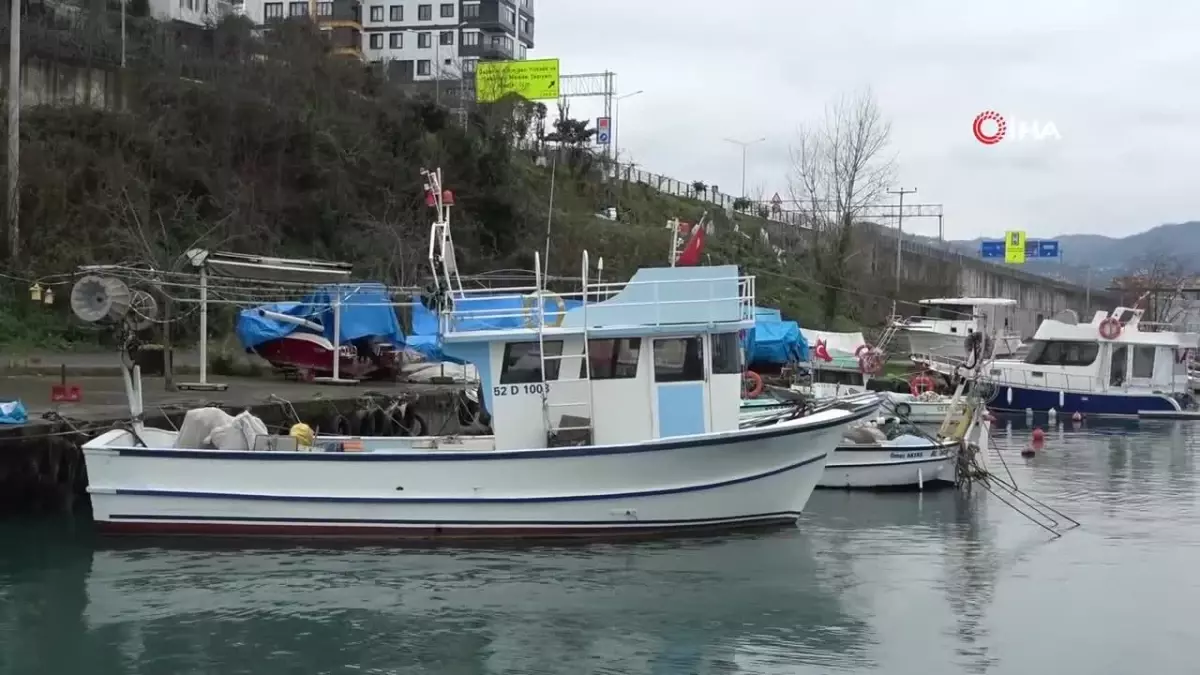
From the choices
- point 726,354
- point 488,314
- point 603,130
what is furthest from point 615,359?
point 603,130

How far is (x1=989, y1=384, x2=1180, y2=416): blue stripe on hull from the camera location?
39.3 metres

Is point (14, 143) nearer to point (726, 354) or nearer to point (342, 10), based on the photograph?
point (726, 354)

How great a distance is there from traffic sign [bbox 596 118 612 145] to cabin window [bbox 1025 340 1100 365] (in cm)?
2948

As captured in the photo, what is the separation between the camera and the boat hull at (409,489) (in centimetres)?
1509

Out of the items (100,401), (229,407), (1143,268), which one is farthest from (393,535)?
(1143,268)

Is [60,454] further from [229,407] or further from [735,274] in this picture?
[735,274]

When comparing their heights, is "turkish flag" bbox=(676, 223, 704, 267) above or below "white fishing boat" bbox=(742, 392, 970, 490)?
above

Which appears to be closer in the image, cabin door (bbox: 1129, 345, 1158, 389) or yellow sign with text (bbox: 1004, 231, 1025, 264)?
cabin door (bbox: 1129, 345, 1158, 389)

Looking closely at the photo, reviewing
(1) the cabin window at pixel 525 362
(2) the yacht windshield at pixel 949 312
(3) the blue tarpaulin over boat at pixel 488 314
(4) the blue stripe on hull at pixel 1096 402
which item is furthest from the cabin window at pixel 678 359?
(2) the yacht windshield at pixel 949 312

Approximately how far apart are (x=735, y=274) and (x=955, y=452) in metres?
7.60

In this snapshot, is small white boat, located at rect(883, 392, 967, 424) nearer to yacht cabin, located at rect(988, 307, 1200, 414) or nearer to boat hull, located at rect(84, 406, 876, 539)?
yacht cabin, located at rect(988, 307, 1200, 414)

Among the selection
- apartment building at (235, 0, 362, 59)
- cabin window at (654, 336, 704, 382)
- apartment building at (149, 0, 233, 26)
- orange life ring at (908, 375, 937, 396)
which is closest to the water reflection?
cabin window at (654, 336, 704, 382)

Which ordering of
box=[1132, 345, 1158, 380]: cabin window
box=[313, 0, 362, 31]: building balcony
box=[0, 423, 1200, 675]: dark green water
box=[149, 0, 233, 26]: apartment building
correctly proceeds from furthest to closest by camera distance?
box=[313, 0, 362, 31]: building balcony → box=[149, 0, 233, 26]: apartment building → box=[1132, 345, 1158, 380]: cabin window → box=[0, 423, 1200, 675]: dark green water

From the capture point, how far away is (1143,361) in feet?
133
